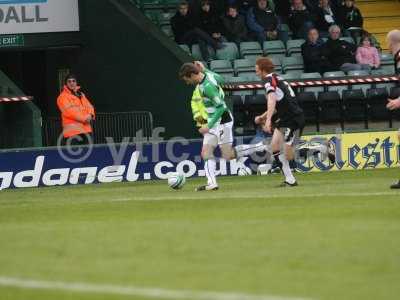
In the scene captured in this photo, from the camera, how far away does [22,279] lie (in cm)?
992

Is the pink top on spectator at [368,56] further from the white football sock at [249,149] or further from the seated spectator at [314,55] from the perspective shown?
the white football sock at [249,149]

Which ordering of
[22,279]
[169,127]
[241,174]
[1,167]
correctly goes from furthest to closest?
[169,127]
[241,174]
[1,167]
[22,279]

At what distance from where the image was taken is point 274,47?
93.5ft

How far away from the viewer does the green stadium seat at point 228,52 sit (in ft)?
91.0

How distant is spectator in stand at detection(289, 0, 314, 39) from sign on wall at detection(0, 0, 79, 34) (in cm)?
486

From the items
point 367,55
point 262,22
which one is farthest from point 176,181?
point 367,55

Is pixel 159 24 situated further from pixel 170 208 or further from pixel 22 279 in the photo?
pixel 22 279

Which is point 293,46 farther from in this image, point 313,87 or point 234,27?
point 313,87

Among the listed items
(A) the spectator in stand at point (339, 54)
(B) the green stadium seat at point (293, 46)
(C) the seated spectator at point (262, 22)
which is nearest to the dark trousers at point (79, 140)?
(C) the seated spectator at point (262, 22)

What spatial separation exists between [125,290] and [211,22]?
18902mm

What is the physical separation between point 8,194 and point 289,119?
4.65 m

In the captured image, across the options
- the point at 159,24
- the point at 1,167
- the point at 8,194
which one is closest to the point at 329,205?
the point at 8,194

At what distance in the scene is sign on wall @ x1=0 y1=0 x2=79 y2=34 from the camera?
2691 cm

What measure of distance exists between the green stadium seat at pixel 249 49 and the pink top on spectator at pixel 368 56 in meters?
2.09
